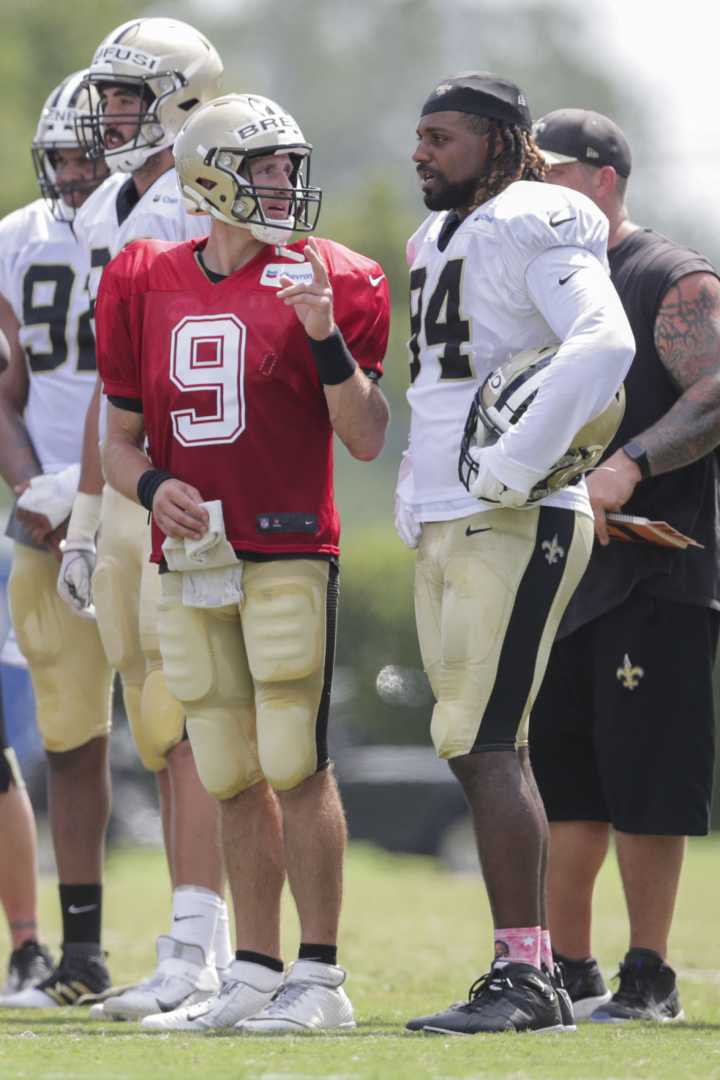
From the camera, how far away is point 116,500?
19.3 ft

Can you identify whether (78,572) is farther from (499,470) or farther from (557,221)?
(557,221)

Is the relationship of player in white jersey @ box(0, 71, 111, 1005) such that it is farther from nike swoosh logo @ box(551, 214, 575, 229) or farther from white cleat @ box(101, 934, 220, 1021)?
nike swoosh logo @ box(551, 214, 575, 229)

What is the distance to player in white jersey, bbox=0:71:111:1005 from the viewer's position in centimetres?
637

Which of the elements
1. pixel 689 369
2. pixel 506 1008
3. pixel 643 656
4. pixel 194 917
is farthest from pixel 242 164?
pixel 506 1008

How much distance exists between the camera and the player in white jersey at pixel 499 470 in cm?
476

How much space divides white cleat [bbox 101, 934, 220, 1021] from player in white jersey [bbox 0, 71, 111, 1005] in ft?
2.54

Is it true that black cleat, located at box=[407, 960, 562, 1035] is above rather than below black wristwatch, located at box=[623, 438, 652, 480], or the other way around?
below

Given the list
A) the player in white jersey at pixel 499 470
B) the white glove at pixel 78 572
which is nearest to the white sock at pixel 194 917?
the white glove at pixel 78 572

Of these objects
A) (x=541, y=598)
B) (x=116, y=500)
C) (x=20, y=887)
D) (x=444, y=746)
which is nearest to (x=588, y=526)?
(x=541, y=598)

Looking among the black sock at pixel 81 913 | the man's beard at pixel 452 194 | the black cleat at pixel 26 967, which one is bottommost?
the black cleat at pixel 26 967

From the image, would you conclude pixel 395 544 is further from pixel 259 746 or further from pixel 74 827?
pixel 259 746

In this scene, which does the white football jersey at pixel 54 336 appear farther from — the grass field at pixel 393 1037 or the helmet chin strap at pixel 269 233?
the grass field at pixel 393 1037

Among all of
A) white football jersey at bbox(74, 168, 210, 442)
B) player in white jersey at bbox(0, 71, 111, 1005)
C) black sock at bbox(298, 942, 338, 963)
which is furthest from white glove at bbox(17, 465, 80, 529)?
black sock at bbox(298, 942, 338, 963)

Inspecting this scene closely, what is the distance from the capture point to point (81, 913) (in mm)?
6312
